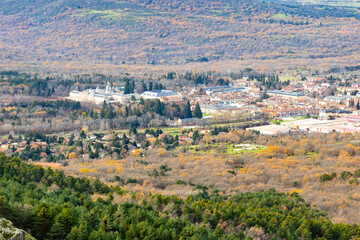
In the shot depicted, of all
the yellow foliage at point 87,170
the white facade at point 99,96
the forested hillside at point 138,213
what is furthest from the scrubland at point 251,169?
the white facade at point 99,96

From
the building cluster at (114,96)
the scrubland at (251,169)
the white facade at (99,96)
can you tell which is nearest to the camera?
the scrubland at (251,169)

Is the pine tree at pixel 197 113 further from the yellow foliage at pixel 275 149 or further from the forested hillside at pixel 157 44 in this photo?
the forested hillside at pixel 157 44

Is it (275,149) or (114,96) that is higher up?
(275,149)

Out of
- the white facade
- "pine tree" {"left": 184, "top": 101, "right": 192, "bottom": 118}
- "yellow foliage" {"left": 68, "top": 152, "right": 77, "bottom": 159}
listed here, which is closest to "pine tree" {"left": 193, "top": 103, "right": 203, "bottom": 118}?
"pine tree" {"left": 184, "top": 101, "right": 192, "bottom": 118}

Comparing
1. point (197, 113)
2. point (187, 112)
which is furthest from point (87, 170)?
point (197, 113)

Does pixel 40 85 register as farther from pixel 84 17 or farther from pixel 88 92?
pixel 84 17

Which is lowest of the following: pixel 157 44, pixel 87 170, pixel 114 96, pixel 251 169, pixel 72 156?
pixel 157 44

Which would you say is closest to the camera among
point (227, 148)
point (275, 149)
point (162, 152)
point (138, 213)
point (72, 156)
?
point (138, 213)

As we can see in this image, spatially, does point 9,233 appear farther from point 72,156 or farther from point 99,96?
point 99,96

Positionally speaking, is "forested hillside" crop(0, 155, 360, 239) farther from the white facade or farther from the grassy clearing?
the white facade
